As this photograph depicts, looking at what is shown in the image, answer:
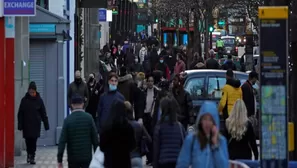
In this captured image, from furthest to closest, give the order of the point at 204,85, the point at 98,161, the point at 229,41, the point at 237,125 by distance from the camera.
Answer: the point at 229,41
the point at 204,85
the point at 237,125
the point at 98,161

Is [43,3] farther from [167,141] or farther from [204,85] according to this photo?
[167,141]

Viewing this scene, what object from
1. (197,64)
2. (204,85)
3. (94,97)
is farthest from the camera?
(197,64)

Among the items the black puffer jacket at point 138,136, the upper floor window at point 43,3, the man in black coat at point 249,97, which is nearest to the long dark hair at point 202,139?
the black puffer jacket at point 138,136

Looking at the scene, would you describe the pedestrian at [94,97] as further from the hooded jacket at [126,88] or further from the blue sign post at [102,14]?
the blue sign post at [102,14]

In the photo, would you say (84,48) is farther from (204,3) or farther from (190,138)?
(190,138)

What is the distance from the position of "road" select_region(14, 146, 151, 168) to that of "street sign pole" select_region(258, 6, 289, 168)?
8.50 m

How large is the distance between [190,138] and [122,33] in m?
63.6

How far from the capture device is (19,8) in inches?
693

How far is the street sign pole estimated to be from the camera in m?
10.1

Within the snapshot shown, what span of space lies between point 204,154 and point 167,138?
3031 millimetres

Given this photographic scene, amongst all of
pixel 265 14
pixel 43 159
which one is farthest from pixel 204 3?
pixel 265 14

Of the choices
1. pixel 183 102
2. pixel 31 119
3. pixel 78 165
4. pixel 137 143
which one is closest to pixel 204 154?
pixel 137 143

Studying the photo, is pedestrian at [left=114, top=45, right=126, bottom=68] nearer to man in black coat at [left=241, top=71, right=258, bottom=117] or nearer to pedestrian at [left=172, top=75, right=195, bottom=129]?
man in black coat at [left=241, top=71, right=258, bottom=117]

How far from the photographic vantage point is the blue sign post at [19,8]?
688 inches
